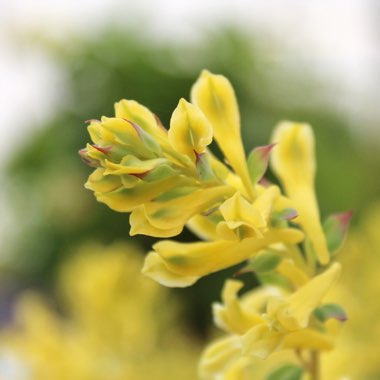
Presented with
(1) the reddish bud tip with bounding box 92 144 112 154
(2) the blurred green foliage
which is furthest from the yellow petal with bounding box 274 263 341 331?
(2) the blurred green foliage

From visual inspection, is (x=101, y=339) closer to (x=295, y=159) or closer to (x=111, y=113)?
(x=295, y=159)

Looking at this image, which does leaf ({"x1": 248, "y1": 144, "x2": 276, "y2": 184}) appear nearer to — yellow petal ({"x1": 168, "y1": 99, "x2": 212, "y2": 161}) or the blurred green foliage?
yellow petal ({"x1": 168, "y1": 99, "x2": 212, "y2": 161})

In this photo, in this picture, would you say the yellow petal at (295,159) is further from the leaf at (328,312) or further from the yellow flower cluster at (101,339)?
the yellow flower cluster at (101,339)

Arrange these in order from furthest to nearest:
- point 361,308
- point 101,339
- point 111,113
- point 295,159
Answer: point 111,113 → point 101,339 → point 361,308 → point 295,159

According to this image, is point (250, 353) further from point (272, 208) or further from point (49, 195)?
point (49, 195)

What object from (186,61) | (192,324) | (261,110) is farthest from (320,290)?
(186,61)

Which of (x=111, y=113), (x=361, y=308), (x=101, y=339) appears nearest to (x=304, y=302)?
(x=361, y=308)
